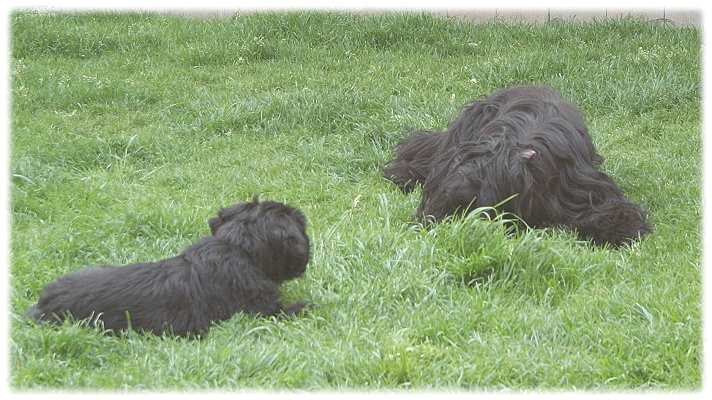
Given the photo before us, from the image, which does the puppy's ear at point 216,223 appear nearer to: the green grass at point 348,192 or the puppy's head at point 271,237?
Result: the puppy's head at point 271,237

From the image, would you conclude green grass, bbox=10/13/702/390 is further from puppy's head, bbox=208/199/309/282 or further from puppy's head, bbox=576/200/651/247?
puppy's head, bbox=208/199/309/282

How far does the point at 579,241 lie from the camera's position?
21.1 ft

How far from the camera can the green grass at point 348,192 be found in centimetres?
477

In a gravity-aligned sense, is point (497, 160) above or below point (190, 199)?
above

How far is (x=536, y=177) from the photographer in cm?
660

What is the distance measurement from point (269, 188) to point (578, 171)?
2076 mm

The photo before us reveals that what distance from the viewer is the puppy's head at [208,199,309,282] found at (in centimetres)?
533

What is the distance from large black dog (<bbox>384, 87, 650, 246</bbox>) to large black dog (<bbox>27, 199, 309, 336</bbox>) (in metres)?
1.43

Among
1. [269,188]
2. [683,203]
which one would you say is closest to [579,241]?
[683,203]

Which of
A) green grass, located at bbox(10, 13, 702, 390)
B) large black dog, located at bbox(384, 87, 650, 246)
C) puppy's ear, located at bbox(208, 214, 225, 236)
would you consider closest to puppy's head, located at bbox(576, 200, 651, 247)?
large black dog, located at bbox(384, 87, 650, 246)

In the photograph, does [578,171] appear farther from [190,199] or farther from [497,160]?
[190,199]

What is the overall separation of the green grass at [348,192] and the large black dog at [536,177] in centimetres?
20

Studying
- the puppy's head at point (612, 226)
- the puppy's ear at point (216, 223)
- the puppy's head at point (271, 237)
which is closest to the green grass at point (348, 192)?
the puppy's head at point (612, 226)

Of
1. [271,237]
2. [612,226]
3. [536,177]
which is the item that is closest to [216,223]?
[271,237]
